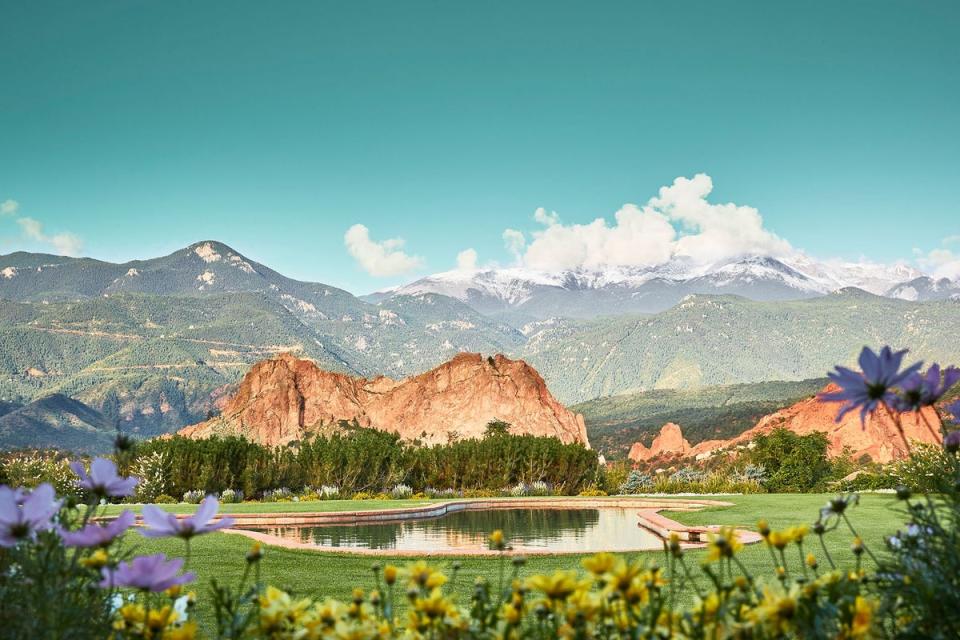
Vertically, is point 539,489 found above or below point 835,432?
below

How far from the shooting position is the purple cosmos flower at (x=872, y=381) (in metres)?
1.99

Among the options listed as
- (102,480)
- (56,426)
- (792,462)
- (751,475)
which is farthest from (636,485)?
(56,426)

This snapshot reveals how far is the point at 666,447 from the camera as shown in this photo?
64.7m

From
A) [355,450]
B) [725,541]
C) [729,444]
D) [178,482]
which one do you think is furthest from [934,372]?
[729,444]

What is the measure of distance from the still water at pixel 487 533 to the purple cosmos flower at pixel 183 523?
9192 millimetres

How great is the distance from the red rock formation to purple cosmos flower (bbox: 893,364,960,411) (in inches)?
2461

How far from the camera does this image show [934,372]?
2279 mm

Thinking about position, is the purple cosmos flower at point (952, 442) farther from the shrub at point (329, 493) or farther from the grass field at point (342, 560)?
the shrub at point (329, 493)

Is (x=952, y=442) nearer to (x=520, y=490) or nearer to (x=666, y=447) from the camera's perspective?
(x=520, y=490)

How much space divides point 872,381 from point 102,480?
6.43 feet

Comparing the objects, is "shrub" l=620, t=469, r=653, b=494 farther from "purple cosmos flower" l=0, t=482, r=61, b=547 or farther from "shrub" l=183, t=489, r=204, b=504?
"purple cosmos flower" l=0, t=482, r=61, b=547

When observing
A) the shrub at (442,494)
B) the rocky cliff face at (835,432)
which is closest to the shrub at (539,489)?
the shrub at (442,494)

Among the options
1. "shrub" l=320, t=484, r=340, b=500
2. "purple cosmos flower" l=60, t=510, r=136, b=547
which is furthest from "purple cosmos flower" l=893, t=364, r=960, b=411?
"shrub" l=320, t=484, r=340, b=500

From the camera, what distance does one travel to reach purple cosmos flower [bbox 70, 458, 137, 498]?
1806 millimetres
